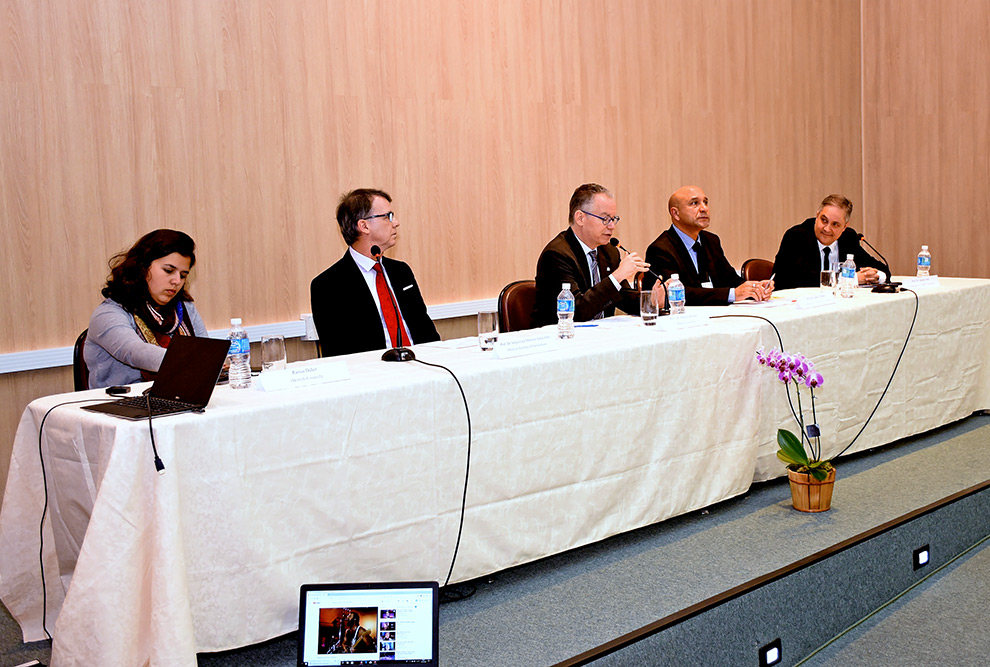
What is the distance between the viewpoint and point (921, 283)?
13.1 ft

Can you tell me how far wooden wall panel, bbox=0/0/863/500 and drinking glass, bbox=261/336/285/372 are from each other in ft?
5.03

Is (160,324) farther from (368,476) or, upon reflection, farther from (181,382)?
(368,476)

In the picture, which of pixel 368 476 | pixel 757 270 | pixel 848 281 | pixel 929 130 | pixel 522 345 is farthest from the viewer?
pixel 929 130

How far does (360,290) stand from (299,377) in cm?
106

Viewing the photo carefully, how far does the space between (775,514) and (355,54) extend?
270 cm

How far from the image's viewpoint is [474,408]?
239 cm

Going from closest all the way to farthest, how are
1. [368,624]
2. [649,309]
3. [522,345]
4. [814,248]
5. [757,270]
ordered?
[368,624], [522,345], [649,309], [814,248], [757,270]

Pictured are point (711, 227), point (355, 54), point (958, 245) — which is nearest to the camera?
point (355, 54)

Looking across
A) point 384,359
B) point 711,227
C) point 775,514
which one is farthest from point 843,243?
point 384,359

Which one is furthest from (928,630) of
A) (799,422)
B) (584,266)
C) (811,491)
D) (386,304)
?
(386,304)

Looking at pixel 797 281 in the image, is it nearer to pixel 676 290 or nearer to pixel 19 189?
pixel 676 290

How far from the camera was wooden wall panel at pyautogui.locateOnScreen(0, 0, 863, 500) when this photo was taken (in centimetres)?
345

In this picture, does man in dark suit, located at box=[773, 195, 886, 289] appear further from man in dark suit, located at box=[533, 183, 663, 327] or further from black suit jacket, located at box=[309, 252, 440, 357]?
black suit jacket, located at box=[309, 252, 440, 357]

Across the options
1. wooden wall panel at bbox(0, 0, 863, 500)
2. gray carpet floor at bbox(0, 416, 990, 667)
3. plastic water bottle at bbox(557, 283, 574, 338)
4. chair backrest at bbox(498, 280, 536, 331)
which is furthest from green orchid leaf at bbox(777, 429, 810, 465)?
wooden wall panel at bbox(0, 0, 863, 500)
